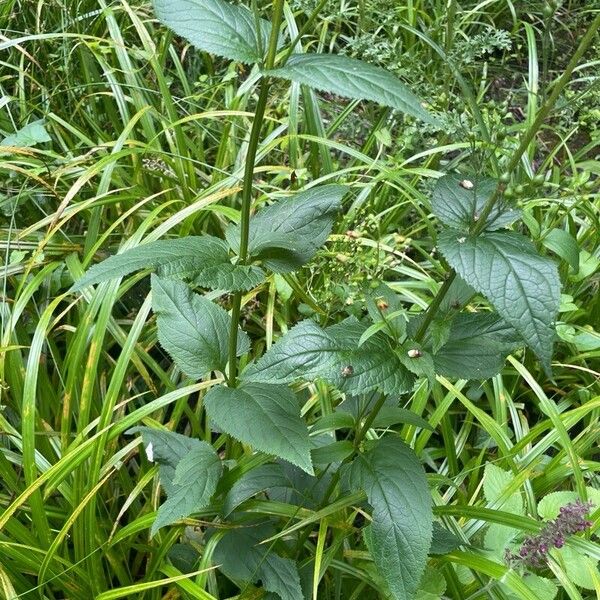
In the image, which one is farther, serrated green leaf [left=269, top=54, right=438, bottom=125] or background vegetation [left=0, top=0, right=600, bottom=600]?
background vegetation [left=0, top=0, right=600, bottom=600]

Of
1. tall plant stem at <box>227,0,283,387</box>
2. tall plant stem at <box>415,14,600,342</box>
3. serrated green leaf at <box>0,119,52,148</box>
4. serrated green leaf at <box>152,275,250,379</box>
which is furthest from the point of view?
serrated green leaf at <box>0,119,52,148</box>

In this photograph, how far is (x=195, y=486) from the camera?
1.09 metres

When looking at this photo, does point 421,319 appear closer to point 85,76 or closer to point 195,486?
point 195,486

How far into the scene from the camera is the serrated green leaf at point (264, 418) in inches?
38.4

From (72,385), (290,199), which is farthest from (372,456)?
(72,385)

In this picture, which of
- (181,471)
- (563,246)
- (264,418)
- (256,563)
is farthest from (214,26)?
(563,246)

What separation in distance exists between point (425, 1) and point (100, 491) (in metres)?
2.14

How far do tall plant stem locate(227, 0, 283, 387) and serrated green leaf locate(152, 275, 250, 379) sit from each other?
0.04m

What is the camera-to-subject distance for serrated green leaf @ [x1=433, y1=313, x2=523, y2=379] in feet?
3.31

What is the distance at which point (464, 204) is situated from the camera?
0.95 metres

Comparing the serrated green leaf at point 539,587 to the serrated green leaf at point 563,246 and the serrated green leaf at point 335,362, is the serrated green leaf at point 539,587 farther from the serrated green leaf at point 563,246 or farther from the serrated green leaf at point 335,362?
the serrated green leaf at point 563,246

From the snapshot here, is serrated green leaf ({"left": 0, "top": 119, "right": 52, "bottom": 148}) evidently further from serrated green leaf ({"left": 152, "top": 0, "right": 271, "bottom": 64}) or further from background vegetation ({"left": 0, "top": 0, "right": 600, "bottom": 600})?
serrated green leaf ({"left": 152, "top": 0, "right": 271, "bottom": 64})

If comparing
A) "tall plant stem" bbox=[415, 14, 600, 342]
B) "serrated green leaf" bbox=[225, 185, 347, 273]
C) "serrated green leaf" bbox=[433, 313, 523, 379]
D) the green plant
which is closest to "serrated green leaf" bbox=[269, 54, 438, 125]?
the green plant

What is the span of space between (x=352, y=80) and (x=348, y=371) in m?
0.35
